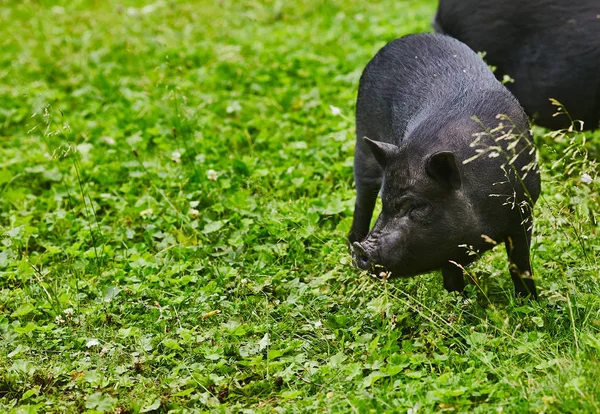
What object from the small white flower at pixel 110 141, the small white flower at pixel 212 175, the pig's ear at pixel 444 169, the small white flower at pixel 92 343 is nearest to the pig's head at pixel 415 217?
the pig's ear at pixel 444 169

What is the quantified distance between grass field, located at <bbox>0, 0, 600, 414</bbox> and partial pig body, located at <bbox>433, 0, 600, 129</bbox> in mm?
386

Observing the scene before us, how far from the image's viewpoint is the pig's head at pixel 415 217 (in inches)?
147

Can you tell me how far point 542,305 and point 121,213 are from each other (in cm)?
267

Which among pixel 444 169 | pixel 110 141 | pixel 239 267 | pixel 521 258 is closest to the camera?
pixel 444 169

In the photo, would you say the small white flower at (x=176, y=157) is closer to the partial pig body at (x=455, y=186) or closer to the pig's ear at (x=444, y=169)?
the partial pig body at (x=455, y=186)

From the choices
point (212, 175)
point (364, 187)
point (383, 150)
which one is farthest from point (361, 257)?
point (212, 175)

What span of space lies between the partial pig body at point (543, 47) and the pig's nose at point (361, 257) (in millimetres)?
2127

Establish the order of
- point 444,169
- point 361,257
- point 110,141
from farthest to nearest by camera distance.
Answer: point 110,141 → point 361,257 → point 444,169

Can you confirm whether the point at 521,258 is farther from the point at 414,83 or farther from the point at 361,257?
the point at 414,83

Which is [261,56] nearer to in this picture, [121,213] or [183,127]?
[183,127]

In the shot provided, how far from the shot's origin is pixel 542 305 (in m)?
3.94

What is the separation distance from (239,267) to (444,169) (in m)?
1.53

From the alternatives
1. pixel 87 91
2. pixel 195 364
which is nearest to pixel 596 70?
pixel 195 364

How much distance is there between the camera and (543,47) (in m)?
5.48
